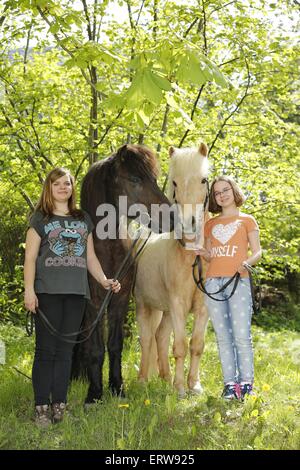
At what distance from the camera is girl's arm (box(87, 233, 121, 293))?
4.08m

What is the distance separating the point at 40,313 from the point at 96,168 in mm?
1228

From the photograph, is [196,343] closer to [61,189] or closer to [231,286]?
[231,286]

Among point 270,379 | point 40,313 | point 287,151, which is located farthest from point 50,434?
point 287,151

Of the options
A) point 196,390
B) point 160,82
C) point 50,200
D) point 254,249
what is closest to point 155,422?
point 196,390

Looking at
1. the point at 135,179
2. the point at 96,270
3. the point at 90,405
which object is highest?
the point at 135,179

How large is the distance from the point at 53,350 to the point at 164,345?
1436mm

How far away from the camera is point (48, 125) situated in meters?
6.88

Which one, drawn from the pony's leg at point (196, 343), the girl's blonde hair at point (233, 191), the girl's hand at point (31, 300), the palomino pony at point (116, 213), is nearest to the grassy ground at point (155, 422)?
the pony's leg at point (196, 343)

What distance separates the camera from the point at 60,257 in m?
3.89

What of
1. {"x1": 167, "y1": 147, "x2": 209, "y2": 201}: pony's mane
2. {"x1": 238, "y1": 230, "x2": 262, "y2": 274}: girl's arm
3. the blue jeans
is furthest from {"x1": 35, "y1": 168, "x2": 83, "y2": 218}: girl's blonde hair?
{"x1": 238, "y1": 230, "x2": 262, "y2": 274}: girl's arm

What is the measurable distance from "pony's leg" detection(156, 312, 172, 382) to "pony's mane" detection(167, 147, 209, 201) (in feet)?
4.60

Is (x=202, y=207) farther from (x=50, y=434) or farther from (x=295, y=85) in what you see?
(x=295, y=85)

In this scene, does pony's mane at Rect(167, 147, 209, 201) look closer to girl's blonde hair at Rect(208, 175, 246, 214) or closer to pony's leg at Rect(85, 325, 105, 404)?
girl's blonde hair at Rect(208, 175, 246, 214)
